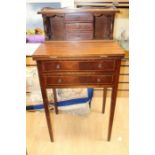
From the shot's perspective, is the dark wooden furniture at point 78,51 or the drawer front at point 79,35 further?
the drawer front at point 79,35

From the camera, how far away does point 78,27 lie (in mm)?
1515

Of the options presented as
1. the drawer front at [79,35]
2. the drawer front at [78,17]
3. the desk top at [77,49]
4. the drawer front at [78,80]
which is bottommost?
the drawer front at [78,80]

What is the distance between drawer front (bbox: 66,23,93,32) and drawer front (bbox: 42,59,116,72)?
0.38 m

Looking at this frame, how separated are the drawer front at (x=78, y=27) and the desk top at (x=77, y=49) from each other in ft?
0.32

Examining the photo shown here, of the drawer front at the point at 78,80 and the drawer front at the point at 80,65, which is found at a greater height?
the drawer front at the point at 80,65

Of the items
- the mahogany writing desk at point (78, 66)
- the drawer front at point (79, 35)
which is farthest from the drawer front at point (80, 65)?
the drawer front at point (79, 35)

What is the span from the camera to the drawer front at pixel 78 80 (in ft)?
4.24

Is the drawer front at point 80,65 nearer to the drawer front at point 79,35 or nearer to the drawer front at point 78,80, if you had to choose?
the drawer front at point 78,80

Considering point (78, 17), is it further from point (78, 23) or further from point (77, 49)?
point (77, 49)

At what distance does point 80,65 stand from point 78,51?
0.09m

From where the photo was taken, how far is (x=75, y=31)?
4.99ft

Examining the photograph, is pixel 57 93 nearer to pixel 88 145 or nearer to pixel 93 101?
pixel 93 101
